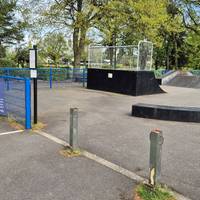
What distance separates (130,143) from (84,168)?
5.24ft

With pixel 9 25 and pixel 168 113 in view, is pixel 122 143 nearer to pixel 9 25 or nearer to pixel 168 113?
pixel 168 113

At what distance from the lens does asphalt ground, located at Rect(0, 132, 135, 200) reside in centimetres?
335

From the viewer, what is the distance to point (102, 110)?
9.28 m

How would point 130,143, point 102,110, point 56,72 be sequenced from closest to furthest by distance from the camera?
point 130,143, point 102,110, point 56,72

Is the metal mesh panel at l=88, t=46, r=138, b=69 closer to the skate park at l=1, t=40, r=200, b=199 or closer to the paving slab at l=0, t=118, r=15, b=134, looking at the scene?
the skate park at l=1, t=40, r=200, b=199

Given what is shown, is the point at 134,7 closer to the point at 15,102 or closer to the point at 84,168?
the point at 15,102

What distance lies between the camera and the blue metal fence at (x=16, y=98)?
635cm

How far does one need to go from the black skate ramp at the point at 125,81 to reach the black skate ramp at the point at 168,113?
5460 mm

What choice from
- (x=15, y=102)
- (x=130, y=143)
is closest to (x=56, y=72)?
(x=15, y=102)

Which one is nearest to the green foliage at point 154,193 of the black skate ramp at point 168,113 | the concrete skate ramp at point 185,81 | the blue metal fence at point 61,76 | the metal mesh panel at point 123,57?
the black skate ramp at point 168,113

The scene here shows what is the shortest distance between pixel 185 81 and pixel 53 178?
A: 779 inches

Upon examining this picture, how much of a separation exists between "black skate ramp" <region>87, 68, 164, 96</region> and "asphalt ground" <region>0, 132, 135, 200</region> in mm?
8982

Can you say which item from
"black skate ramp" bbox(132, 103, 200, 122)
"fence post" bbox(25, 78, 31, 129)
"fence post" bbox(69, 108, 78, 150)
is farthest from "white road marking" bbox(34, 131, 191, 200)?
"black skate ramp" bbox(132, 103, 200, 122)

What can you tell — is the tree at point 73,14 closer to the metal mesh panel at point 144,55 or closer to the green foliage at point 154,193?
the metal mesh panel at point 144,55
